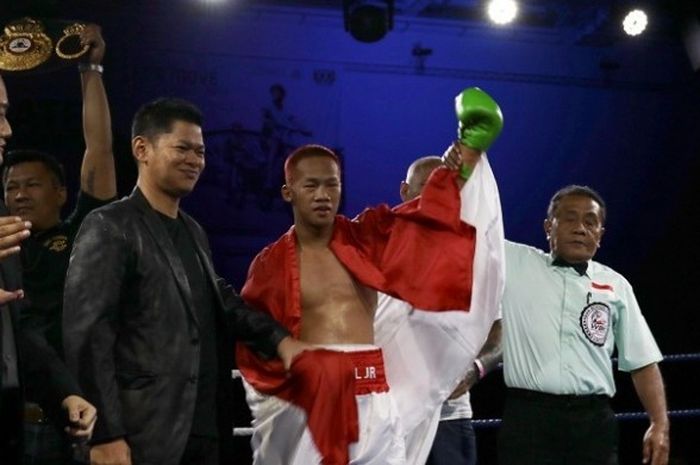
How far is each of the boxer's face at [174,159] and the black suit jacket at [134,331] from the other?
0.09 metres

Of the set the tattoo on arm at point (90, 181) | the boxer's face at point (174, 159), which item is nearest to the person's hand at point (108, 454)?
the boxer's face at point (174, 159)

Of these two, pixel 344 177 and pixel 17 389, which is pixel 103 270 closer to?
pixel 17 389

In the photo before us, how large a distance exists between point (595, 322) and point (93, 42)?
5.16 ft

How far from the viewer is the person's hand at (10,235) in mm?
1403

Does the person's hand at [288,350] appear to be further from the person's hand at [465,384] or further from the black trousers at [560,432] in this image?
the black trousers at [560,432]

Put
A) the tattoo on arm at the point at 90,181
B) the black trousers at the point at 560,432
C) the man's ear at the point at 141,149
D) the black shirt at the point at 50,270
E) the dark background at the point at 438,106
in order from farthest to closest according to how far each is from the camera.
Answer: the dark background at the point at 438,106
the black trousers at the point at 560,432
the tattoo on arm at the point at 90,181
the black shirt at the point at 50,270
the man's ear at the point at 141,149

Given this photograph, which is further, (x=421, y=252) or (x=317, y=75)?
(x=317, y=75)

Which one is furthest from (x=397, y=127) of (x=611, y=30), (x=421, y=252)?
(x=421, y=252)

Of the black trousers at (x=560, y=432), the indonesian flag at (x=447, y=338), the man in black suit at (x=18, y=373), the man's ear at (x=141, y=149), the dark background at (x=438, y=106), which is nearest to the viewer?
the man in black suit at (x=18, y=373)

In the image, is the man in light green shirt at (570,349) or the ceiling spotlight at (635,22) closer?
the man in light green shirt at (570,349)

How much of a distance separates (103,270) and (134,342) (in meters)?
0.16

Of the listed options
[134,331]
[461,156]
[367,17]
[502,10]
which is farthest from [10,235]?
[502,10]

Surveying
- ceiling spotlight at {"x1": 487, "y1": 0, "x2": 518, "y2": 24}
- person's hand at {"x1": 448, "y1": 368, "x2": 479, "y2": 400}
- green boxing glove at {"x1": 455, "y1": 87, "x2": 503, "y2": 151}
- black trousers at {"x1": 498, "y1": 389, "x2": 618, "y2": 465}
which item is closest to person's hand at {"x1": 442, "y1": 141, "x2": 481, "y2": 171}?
green boxing glove at {"x1": 455, "y1": 87, "x2": 503, "y2": 151}

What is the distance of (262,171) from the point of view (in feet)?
18.8
